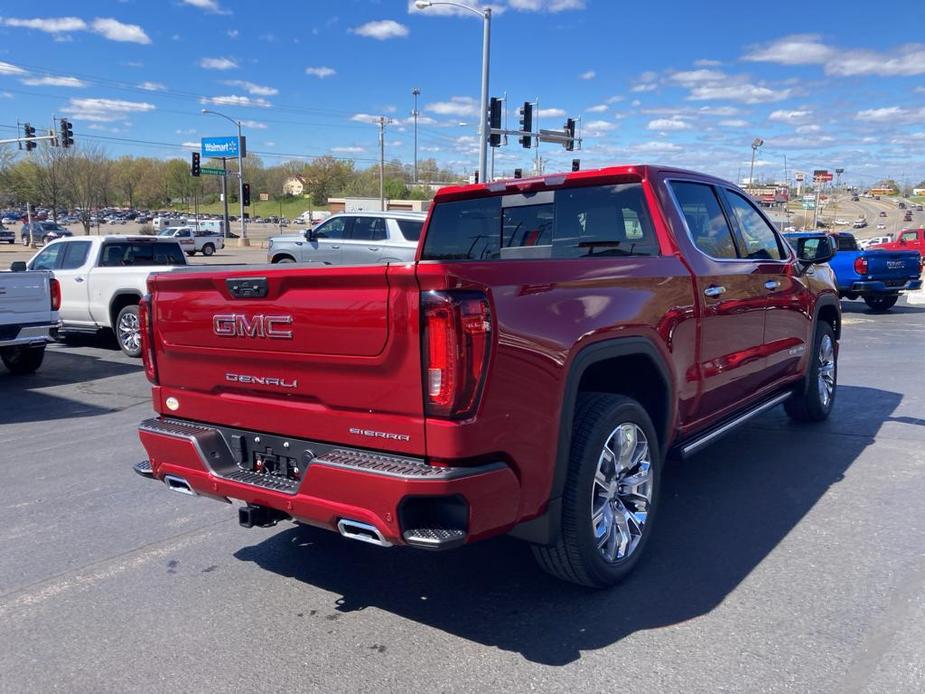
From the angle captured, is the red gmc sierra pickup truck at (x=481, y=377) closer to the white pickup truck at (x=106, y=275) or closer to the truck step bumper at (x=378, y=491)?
the truck step bumper at (x=378, y=491)

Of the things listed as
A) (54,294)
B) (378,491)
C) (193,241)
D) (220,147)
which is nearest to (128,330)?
(54,294)

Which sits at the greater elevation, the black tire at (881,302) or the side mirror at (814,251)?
the side mirror at (814,251)

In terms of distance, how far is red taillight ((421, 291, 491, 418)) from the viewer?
109 inches

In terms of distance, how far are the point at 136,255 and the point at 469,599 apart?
398 inches

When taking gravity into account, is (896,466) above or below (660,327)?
below

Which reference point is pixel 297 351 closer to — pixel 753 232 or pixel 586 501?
pixel 586 501

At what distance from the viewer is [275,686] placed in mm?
2932

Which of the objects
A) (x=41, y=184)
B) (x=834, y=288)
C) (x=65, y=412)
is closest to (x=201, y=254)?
(x=41, y=184)

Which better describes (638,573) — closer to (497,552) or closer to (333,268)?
(497,552)

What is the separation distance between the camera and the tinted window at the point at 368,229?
16891 millimetres

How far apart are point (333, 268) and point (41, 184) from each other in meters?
72.4

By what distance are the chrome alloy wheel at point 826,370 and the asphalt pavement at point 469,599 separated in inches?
46.4

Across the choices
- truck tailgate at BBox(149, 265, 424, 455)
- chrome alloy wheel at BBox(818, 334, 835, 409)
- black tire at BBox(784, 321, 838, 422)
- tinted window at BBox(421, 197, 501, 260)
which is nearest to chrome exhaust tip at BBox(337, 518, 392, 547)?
truck tailgate at BBox(149, 265, 424, 455)

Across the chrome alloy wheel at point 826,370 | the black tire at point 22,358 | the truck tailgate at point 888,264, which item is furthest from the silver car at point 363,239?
the chrome alloy wheel at point 826,370
